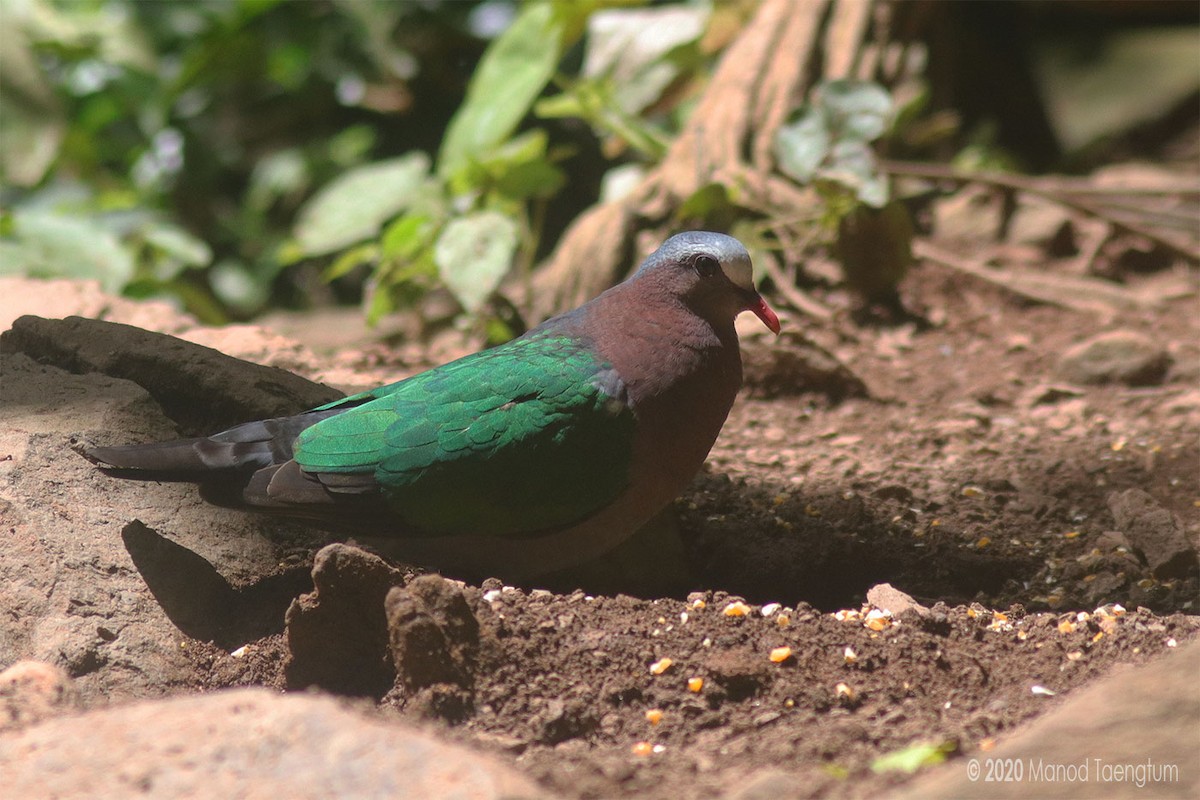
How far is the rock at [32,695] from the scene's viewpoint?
2.19 metres

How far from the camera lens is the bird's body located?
2.84 metres

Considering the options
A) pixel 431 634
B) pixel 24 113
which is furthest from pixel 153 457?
pixel 24 113

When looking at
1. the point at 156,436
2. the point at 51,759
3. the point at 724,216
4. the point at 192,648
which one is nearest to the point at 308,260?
the point at 724,216

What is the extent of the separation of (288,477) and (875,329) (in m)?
2.85

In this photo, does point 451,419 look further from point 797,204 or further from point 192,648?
point 797,204

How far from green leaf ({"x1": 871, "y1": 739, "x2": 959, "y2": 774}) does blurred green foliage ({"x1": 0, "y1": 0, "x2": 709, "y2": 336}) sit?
278cm

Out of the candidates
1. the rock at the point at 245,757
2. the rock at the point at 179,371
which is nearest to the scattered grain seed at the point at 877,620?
Result: the rock at the point at 245,757

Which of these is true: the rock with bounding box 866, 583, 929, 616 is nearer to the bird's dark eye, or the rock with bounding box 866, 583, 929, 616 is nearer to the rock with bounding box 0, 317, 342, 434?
the bird's dark eye

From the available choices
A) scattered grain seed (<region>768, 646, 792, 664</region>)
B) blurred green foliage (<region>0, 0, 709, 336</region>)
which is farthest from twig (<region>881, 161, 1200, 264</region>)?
scattered grain seed (<region>768, 646, 792, 664</region>)

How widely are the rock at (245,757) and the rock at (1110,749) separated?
0.63m

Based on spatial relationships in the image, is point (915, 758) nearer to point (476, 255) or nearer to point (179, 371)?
point (179, 371)

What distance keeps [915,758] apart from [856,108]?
3.21 metres

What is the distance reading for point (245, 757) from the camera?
1828 mm

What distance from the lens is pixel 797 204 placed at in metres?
4.86
